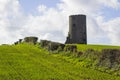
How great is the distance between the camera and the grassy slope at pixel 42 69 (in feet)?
Result: 117

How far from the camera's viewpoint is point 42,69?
132ft

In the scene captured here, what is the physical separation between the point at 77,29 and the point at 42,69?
56.0 m

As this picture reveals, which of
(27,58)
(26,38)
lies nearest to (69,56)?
(27,58)

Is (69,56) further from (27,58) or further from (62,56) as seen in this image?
(27,58)

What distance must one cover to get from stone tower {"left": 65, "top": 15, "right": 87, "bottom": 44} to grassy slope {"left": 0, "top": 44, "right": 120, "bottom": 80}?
4417cm

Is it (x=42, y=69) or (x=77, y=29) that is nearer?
(x=42, y=69)

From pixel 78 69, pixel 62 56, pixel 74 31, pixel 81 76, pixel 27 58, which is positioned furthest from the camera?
pixel 74 31

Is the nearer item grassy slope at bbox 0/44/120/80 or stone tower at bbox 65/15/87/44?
grassy slope at bbox 0/44/120/80

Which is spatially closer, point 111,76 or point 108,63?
point 111,76

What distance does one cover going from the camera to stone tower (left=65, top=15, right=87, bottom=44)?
95.1 metres

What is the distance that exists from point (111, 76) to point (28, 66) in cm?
928

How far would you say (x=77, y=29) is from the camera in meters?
95.7

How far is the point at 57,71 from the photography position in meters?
39.3

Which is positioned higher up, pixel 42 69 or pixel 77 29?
pixel 77 29
